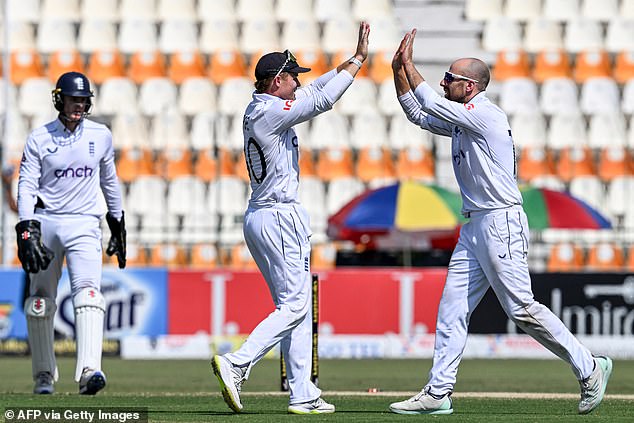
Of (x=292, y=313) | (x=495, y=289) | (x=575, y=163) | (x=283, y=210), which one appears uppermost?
(x=575, y=163)

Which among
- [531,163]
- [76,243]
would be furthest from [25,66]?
[76,243]

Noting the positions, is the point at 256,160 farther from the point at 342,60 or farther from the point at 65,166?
the point at 342,60

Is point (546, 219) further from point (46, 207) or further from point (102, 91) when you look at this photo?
point (46, 207)

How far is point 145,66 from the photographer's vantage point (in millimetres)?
21500

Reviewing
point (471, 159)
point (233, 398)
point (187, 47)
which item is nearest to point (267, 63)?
point (471, 159)

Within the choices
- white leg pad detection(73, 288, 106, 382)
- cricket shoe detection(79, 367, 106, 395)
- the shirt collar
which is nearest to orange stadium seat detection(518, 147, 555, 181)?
white leg pad detection(73, 288, 106, 382)

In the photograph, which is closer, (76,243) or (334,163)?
(76,243)

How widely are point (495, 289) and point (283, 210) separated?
132 cm

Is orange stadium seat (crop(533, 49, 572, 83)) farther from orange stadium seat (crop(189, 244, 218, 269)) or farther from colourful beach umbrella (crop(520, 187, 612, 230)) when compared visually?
orange stadium seat (crop(189, 244, 218, 269))

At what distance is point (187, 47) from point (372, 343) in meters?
7.42

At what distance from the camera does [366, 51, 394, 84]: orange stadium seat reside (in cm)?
2128

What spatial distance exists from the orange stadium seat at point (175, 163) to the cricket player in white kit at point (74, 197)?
33.9 ft

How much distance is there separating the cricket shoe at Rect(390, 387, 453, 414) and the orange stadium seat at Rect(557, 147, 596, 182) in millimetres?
12337

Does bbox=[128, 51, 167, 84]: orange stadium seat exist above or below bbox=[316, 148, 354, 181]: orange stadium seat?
above
